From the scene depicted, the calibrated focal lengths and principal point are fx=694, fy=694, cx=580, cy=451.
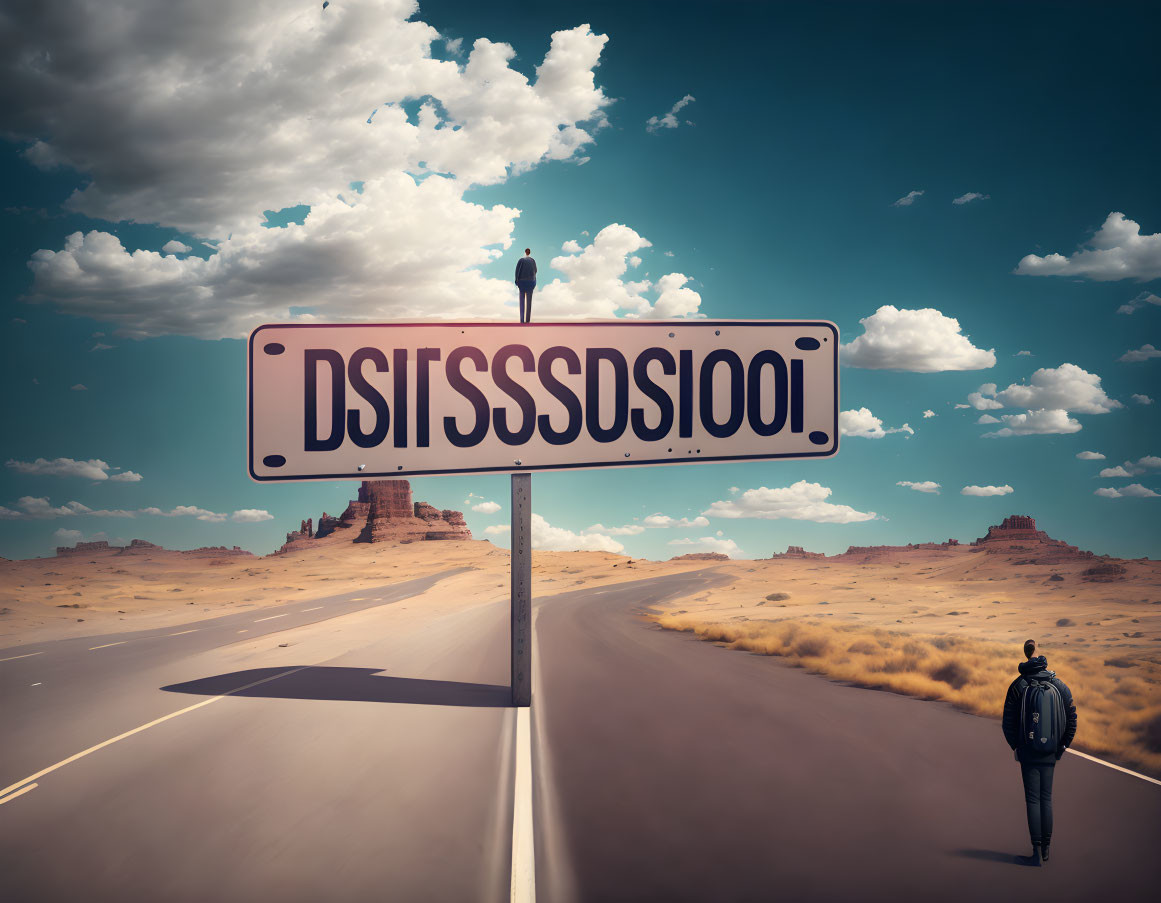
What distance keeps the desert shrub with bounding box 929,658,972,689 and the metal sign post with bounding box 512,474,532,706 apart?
27.4 feet

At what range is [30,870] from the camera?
5.39 metres

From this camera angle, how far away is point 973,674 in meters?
13.3

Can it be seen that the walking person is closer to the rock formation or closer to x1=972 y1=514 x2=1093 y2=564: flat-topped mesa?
x1=972 y1=514 x2=1093 y2=564: flat-topped mesa

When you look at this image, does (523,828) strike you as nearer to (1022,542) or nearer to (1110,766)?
(1110,766)

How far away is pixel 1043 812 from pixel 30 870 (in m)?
8.02

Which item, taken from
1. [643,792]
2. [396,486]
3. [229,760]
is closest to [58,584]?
[229,760]

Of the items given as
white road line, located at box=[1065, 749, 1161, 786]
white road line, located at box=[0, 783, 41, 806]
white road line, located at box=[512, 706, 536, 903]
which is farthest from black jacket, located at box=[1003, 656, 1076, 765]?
white road line, located at box=[0, 783, 41, 806]

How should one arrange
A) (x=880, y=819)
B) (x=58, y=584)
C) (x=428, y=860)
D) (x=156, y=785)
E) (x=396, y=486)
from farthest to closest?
(x=396, y=486) → (x=58, y=584) → (x=156, y=785) → (x=880, y=819) → (x=428, y=860)

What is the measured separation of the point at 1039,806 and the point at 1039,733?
558 mm

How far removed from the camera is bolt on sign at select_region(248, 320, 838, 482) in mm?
7605

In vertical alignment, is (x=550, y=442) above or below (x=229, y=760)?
above

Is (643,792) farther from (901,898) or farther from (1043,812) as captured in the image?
(1043,812)

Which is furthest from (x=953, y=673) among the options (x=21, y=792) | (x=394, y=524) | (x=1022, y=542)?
(x=394, y=524)

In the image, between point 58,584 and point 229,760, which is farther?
point 58,584
